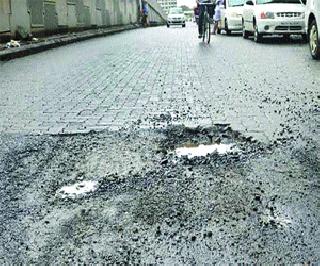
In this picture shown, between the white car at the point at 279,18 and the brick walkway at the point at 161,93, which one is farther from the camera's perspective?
the white car at the point at 279,18

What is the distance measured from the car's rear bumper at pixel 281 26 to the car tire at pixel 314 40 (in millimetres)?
5943

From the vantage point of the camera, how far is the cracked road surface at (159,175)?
116 inches

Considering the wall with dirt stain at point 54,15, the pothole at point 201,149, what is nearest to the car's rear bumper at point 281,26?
the wall with dirt stain at point 54,15

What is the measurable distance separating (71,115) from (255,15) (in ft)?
43.8

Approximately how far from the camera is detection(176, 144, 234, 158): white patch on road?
15.0 feet

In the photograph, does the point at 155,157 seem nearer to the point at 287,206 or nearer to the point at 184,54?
the point at 287,206

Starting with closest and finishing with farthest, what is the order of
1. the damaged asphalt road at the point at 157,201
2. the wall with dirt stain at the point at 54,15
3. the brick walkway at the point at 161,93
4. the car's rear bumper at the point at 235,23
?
the damaged asphalt road at the point at 157,201 → the brick walkway at the point at 161,93 → the wall with dirt stain at the point at 54,15 → the car's rear bumper at the point at 235,23

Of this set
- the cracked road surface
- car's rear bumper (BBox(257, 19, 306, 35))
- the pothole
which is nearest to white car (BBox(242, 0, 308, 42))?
car's rear bumper (BBox(257, 19, 306, 35))

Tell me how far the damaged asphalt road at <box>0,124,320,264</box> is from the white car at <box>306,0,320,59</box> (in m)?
6.58

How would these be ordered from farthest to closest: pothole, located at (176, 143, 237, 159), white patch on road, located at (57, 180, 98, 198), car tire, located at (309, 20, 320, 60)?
car tire, located at (309, 20, 320, 60) → pothole, located at (176, 143, 237, 159) → white patch on road, located at (57, 180, 98, 198)

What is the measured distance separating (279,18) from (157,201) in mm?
15164

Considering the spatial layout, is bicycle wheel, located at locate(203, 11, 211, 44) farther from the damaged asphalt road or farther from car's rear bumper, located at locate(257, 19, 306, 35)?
the damaged asphalt road

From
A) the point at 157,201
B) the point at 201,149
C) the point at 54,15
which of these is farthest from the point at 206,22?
the point at 157,201

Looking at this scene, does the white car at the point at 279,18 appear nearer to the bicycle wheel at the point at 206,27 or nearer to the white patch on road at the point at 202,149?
the bicycle wheel at the point at 206,27
